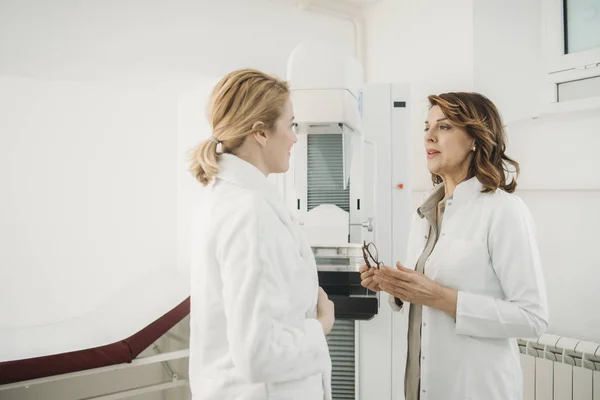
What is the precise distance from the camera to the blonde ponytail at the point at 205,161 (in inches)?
39.1

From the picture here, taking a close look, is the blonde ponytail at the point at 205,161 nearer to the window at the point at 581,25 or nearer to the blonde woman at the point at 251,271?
the blonde woman at the point at 251,271

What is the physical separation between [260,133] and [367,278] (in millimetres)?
595

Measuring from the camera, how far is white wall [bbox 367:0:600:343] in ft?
6.43

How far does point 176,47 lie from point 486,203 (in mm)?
1858

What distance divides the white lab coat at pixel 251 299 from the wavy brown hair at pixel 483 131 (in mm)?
589

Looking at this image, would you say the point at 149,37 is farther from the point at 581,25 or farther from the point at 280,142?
the point at 581,25

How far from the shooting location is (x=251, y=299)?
85 centimetres

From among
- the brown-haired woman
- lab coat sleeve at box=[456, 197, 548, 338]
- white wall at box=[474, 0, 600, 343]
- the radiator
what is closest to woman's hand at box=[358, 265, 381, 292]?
the brown-haired woman

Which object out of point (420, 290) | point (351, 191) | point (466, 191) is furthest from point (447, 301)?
point (351, 191)

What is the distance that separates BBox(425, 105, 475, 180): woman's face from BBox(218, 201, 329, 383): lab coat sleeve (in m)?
0.66

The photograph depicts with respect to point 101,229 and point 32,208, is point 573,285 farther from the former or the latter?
point 32,208

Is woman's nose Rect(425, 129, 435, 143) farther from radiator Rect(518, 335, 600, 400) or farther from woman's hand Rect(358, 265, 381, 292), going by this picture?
radiator Rect(518, 335, 600, 400)

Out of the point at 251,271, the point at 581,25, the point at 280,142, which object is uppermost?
the point at 581,25

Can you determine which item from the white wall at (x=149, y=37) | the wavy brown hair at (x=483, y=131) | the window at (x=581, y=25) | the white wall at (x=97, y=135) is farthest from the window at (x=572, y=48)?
the white wall at (x=97, y=135)
